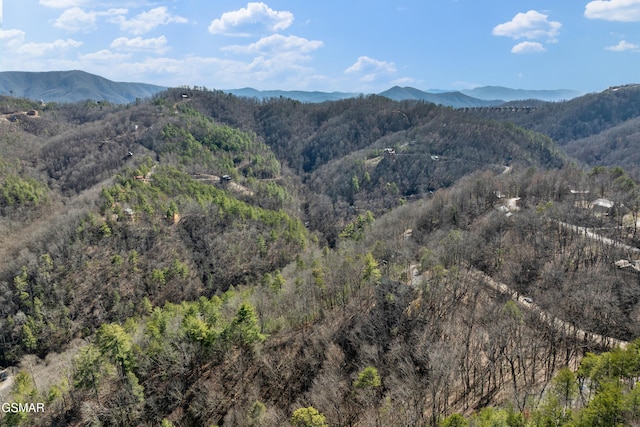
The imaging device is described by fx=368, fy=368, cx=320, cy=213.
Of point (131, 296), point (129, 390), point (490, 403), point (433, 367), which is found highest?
point (433, 367)

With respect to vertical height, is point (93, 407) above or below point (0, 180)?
below

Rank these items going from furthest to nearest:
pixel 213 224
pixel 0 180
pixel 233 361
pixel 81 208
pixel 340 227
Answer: pixel 340 227 → pixel 0 180 → pixel 213 224 → pixel 81 208 → pixel 233 361

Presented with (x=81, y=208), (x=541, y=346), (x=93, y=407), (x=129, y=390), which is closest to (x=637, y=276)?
(x=541, y=346)

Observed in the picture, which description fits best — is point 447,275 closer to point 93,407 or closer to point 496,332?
point 496,332

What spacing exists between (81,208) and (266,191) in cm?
5489

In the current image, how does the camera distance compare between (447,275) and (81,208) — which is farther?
(81,208)

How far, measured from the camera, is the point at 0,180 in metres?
98.6

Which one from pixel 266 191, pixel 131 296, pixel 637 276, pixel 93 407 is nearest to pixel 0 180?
pixel 131 296

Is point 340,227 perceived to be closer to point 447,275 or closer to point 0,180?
point 447,275

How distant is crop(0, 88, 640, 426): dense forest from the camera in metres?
31.7

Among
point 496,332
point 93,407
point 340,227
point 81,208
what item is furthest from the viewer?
point 340,227

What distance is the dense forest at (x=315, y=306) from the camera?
31656 mm

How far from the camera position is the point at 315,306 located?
1932 inches

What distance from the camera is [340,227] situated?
119062 mm
